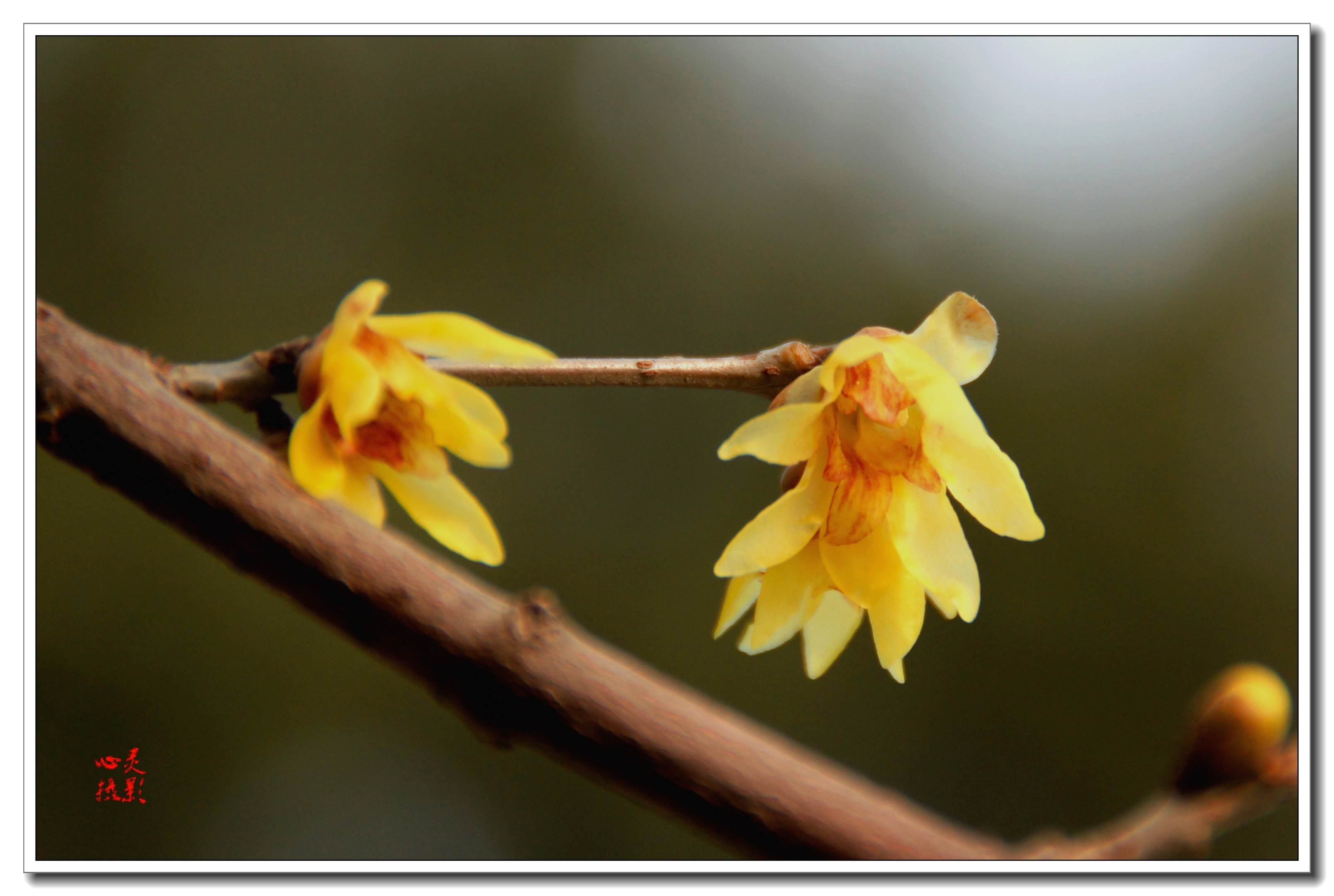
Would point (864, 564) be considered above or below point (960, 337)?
below

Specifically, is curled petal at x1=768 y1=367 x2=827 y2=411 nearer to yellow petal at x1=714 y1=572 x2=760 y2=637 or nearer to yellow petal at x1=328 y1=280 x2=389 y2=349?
yellow petal at x1=714 y1=572 x2=760 y2=637

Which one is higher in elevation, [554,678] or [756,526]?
[756,526]

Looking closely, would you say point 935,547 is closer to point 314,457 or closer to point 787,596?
point 787,596

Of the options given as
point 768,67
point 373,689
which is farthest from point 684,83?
point 373,689

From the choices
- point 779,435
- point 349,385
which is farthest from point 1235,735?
point 349,385

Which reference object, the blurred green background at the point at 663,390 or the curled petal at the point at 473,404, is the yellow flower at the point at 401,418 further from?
the blurred green background at the point at 663,390

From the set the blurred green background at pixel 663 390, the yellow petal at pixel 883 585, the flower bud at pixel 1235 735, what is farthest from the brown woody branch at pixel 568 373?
the blurred green background at pixel 663 390
